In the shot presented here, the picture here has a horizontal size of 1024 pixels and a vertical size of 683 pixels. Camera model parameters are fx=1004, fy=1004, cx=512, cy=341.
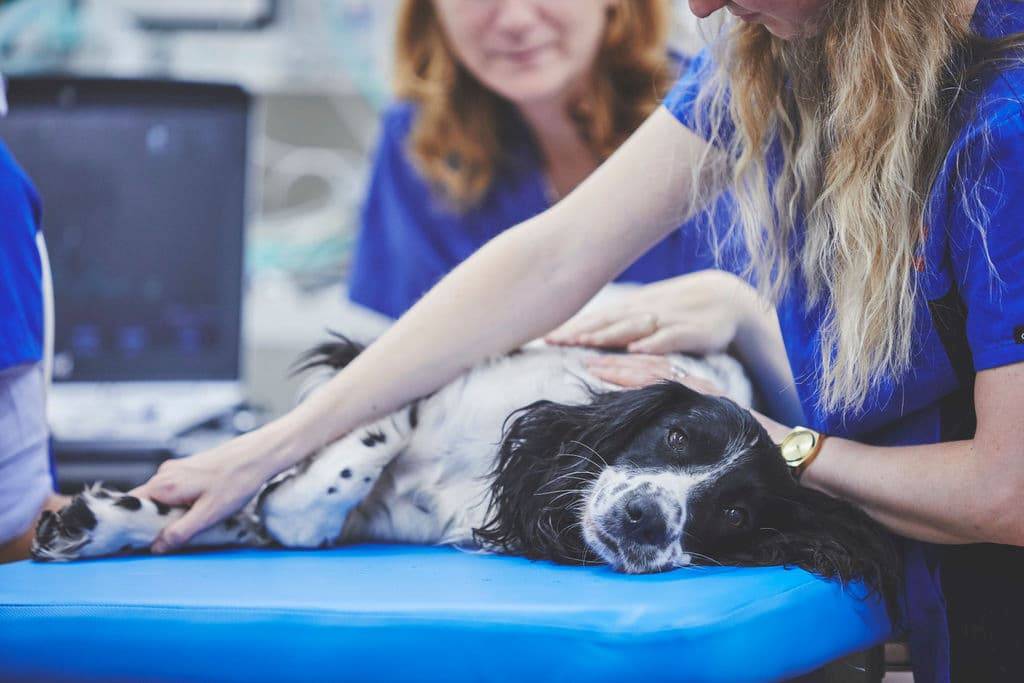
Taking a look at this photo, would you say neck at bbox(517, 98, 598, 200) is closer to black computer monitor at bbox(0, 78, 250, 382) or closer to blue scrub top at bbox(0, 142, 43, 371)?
black computer monitor at bbox(0, 78, 250, 382)

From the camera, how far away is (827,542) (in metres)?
1.24

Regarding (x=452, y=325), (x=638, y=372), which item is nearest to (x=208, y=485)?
(x=452, y=325)

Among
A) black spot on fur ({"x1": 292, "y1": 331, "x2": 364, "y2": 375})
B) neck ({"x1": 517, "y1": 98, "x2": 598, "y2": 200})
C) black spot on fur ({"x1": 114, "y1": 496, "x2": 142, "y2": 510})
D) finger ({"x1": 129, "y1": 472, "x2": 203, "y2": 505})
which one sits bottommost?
black spot on fur ({"x1": 114, "y1": 496, "x2": 142, "y2": 510})

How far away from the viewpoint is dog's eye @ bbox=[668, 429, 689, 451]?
1436mm

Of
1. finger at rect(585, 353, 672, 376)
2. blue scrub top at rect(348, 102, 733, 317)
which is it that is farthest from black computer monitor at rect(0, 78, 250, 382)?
finger at rect(585, 353, 672, 376)

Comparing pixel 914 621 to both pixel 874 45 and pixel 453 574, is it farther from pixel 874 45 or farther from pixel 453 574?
pixel 874 45

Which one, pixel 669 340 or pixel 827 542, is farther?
pixel 669 340

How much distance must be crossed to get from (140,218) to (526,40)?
3.90 feet

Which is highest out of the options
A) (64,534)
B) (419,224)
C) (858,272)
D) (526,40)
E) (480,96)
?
(526,40)

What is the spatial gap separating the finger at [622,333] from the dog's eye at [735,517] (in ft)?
1.58

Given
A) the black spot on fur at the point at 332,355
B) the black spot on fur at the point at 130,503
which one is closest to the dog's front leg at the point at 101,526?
the black spot on fur at the point at 130,503

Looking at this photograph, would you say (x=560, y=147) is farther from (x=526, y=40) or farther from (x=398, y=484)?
(x=398, y=484)

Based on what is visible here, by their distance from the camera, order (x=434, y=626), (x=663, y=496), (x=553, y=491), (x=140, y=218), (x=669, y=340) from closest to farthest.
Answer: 1. (x=434, y=626)
2. (x=663, y=496)
3. (x=553, y=491)
4. (x=669, y=340)
5. (x=140, y=218)

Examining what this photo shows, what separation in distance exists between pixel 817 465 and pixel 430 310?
61cm
